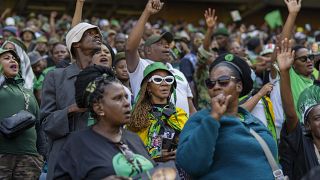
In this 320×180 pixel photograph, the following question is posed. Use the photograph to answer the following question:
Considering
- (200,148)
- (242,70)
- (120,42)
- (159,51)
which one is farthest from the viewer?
(120,42)

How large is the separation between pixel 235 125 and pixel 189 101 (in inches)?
95.0

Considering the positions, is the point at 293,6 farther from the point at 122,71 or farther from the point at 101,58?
the point at 101,58

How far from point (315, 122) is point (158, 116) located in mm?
1308

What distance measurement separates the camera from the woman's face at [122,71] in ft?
21.4

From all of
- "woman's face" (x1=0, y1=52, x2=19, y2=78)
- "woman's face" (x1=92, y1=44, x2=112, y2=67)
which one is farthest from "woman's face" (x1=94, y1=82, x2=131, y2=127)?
"woman's face" (x1=0, y1=52, x2=19, y2=78)

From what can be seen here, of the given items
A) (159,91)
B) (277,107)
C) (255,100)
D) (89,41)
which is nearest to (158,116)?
(159,91)

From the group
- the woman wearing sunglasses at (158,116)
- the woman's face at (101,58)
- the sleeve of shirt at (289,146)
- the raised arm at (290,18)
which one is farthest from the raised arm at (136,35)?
the sleeve of shirt at (289,146)

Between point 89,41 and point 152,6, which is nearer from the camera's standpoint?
point 89,41

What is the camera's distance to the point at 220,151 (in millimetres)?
3709

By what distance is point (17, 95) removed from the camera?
5.86 meters

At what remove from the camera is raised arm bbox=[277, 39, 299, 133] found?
14.7ft

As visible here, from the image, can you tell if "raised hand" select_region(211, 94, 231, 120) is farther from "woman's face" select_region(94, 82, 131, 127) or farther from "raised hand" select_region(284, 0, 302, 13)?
"raised hand" select_region(284, 0, 302, 13)

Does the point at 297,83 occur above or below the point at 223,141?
below

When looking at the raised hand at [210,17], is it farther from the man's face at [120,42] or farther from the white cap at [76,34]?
the white cap at [76,34]
